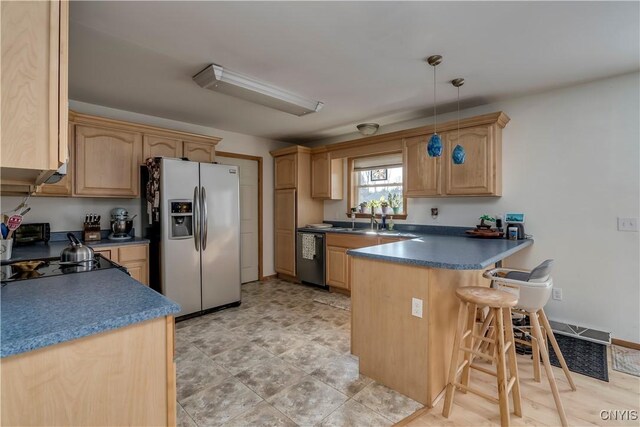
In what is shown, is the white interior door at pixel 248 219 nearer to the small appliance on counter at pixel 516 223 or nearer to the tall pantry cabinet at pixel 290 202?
the tall pantry cabinet at pixel 290 202

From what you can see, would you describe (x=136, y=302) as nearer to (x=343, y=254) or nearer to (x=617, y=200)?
(x=343, y=254)

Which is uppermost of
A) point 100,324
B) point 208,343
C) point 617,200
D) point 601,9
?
point 601,9

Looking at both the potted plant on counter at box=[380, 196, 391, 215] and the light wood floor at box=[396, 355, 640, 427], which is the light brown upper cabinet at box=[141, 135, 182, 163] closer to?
the potted plant on counter at box=[380, 196, 391, 215]

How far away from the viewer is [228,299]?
365 cm

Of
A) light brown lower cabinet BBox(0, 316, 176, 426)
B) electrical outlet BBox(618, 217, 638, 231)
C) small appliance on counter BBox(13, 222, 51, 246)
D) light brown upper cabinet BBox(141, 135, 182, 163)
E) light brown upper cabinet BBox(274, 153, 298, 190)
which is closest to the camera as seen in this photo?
light brown lower cabinet BBox(0, 316, 176, 426)

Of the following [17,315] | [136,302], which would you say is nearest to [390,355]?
[136,302]

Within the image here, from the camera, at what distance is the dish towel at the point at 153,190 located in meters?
3.17

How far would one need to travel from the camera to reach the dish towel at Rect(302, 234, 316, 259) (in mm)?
4445

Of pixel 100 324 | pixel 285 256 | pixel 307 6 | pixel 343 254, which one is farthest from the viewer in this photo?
pixel 285 256

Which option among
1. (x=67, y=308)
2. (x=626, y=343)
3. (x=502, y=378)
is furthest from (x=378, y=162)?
(x=67, y=308)

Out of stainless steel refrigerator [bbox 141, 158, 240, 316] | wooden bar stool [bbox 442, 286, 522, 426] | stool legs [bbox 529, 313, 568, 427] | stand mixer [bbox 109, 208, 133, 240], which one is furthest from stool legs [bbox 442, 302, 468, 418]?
stand mixer [bbox 109, 208, 133, 240]

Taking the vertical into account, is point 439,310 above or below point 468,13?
below

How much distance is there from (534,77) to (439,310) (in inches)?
89.1

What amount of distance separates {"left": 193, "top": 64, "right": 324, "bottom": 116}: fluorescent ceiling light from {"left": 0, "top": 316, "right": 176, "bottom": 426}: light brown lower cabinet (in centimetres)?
207
